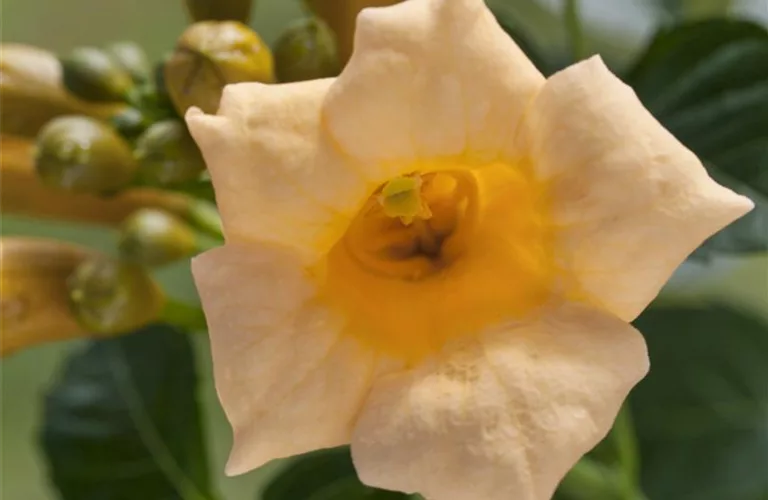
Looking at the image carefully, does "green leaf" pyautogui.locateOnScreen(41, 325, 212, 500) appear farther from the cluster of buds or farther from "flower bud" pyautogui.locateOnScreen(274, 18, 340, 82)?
"flower bud" pyautogui.locateOnScreen(274, 18, 340, 82)

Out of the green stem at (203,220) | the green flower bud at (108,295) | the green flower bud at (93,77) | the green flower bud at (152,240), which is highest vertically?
the green flower bud at (93,77)

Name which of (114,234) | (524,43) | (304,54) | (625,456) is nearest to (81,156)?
(304,54)

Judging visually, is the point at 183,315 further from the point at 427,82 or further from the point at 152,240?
the point at 427,82

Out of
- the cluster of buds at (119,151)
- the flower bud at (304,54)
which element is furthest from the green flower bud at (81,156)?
the flower bud at (304,54)

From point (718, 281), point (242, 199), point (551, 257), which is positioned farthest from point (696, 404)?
point (242, 199)

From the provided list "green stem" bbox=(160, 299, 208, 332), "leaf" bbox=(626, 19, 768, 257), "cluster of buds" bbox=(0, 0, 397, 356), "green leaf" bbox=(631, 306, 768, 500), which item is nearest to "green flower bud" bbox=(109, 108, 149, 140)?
"cluster of buds" bbox=(0, 0, 397, 356)

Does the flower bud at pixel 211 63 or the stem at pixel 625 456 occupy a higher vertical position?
the flower bud at pixel 211 63

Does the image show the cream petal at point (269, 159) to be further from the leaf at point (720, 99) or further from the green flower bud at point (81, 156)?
the leaf at point (720, 99)
